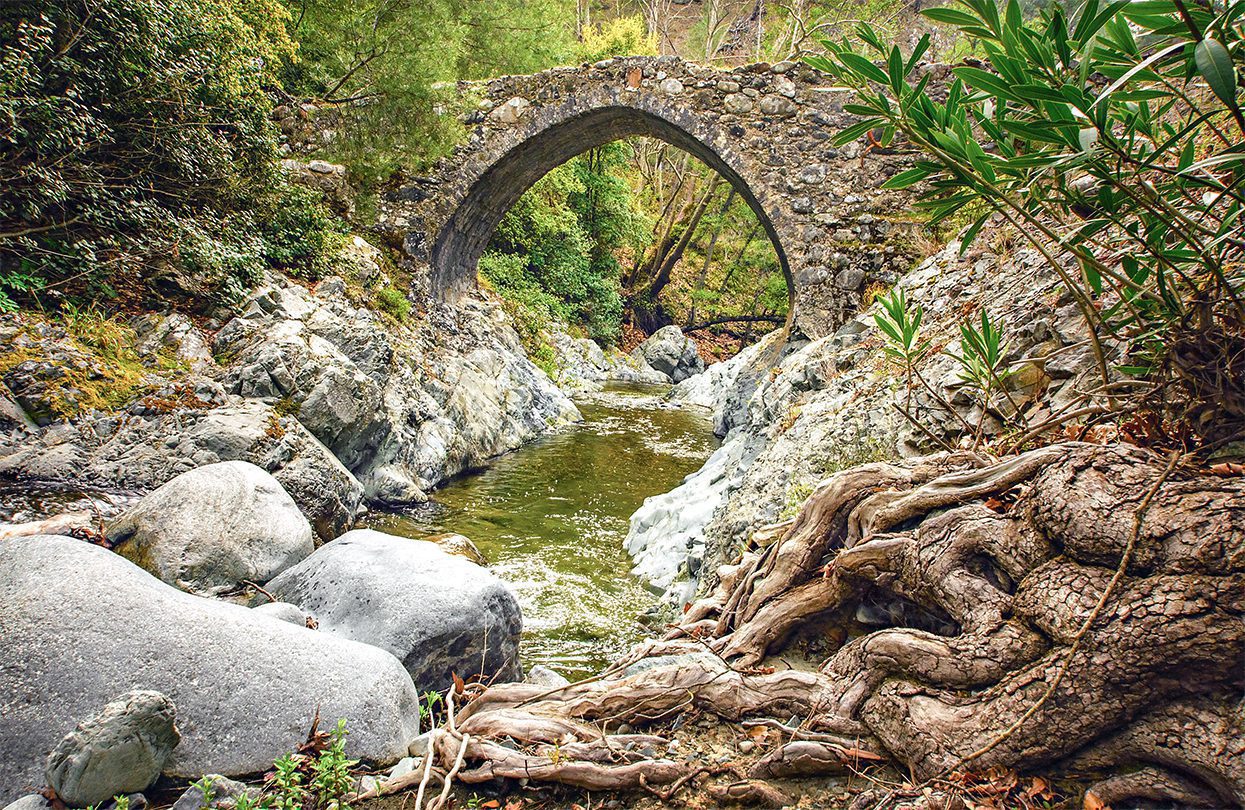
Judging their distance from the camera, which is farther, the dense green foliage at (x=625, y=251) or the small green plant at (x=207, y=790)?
the dense green foliage at (x=625, y=251)

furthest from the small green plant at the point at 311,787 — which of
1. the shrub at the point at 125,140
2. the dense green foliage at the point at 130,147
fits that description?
the shrub at the point at 125,140

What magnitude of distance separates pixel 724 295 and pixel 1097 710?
27731 millimetres

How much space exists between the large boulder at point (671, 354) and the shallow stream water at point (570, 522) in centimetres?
923

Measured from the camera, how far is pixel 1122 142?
1371mm

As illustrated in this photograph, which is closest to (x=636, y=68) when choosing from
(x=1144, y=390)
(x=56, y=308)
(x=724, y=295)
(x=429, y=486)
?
(x=429, y=486)

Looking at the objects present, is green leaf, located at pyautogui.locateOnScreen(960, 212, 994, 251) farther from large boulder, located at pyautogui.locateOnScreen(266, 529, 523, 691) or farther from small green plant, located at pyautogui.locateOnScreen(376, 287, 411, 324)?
small green plant, located at pyautogui.locateOnScreen(376, 287, 411, 324)

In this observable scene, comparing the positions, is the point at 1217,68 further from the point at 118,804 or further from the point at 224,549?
the point at 224,549

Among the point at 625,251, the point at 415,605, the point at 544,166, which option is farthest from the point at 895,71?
the point at 625,251

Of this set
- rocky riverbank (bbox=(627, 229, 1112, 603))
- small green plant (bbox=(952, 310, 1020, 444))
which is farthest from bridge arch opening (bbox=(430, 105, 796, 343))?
small green plant (bbox=(952, 310, 1020, 444))

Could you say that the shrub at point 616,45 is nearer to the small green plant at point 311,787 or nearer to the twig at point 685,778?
the small green plant at point 311,787

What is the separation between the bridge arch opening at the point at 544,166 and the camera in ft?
31.0

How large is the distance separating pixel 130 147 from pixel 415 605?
5603 millimetres

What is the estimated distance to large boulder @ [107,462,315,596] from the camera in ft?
13.1

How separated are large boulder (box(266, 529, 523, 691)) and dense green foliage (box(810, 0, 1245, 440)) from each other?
3.23 m
